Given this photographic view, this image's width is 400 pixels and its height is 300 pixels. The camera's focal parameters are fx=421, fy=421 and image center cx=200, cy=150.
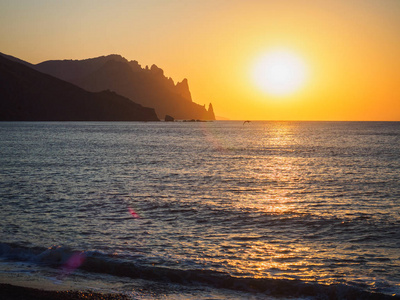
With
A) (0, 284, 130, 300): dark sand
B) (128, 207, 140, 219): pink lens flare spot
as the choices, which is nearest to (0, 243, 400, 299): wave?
(0, 284, 130, 300): dark sand

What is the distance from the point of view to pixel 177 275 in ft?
46.2

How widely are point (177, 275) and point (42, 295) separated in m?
4.37

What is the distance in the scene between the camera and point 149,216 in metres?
23.0

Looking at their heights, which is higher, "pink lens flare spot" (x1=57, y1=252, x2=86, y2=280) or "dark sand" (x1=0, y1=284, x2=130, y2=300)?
"dark sand" (x1=0, y1=284, x2=130, y2=300)

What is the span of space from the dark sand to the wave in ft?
7.95

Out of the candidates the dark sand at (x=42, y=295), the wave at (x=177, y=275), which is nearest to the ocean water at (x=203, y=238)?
the wave at (x=177, y=275)

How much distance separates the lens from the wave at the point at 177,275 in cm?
1274

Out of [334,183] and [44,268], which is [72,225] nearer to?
[44,268]

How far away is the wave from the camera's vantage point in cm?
1274

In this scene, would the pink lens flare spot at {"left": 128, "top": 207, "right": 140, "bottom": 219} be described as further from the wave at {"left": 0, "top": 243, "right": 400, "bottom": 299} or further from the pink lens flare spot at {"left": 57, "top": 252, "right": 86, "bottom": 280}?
the pink lens flare spot at {"left": 57, "top": 252, "right": 86, "bottom": 280}

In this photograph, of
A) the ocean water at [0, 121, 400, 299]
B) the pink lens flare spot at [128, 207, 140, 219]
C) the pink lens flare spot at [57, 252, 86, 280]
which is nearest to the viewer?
the ocean water at [0, 121, 400, 299]

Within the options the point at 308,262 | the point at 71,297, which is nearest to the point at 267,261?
the point at 308,262

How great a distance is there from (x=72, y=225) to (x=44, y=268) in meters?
6.02

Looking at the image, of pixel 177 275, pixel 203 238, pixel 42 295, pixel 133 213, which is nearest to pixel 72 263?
pixel 42 295
